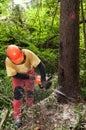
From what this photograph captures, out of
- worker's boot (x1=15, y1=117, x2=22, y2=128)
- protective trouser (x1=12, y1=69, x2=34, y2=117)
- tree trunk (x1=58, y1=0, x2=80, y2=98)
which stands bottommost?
worker's boot (x1=15, y1=117, x2=22, y2=128)

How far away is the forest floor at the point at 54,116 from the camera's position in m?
6.11

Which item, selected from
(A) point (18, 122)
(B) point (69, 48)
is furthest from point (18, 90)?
(B) point (69, 48)

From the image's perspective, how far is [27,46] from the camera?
9.98 metres

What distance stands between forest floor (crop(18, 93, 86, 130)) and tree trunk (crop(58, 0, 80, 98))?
32cm

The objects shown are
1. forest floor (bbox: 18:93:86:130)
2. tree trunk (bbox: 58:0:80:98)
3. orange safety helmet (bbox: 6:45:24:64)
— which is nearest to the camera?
orange safety helmet (bbox: 6:45:24:64)

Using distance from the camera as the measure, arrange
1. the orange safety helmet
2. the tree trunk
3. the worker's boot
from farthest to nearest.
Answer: the tree trunk, the worker's boot, the orange safety helmet

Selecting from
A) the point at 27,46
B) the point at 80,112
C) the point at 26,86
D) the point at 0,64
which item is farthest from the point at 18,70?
the point at 27,46

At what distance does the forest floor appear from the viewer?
6.11m

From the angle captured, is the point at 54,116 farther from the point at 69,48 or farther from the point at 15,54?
the point at 15,54

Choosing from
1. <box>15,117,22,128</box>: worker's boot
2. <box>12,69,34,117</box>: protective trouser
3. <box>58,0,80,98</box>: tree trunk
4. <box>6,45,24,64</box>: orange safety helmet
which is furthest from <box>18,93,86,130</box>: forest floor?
<box>6,45,24,64</box>: orange safety helmet

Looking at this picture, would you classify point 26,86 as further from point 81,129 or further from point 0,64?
point 0,64

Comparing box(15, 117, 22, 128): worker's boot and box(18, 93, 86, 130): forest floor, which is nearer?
box(18, 93, 86, 130): forest floor

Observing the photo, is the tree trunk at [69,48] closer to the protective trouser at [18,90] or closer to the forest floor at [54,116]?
the forest floor at [54,116]

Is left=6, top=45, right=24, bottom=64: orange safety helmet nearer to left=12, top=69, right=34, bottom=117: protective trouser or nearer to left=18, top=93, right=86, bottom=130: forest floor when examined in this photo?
left=12, top=69, right=34, bottom=117: protective trouser
